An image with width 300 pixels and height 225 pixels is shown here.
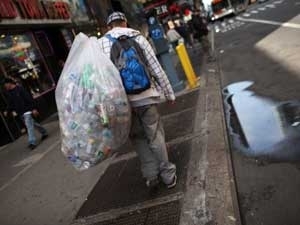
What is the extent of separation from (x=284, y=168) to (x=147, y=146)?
1486 millimetres

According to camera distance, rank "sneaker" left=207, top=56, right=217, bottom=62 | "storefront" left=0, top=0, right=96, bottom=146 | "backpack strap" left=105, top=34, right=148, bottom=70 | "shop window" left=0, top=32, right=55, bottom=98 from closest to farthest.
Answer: "backpack strap" left=105, top=34, right=148, bottom=70 → "storefront" left=0, top=0, right=96, bottom=146 → "shop window" left=0, top=32, right=55, bottom=98 → "sneaker" left=207, top=56, right=217, bottom=62

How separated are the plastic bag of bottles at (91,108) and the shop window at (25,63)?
9.16m

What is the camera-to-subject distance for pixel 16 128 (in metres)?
12.1

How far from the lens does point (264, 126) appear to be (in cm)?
593

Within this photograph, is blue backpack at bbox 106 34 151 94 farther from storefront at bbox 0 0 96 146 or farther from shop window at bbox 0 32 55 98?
shop window at bbox 0 32 55 98

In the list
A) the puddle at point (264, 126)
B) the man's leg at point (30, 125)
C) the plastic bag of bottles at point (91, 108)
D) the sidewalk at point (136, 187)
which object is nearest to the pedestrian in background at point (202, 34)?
the sidewalk at point (136, 187)

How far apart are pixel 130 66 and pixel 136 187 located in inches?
61.8

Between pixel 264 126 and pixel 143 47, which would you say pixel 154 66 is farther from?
pixel 264 126

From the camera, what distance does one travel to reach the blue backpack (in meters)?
4.19

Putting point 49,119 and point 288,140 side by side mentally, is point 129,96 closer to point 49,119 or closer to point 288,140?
point 288,140

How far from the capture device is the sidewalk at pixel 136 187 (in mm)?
4098

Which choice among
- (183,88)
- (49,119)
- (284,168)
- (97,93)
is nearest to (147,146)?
(97,93)

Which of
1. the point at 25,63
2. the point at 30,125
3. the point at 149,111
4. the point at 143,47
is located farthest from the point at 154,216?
the point at 25,63

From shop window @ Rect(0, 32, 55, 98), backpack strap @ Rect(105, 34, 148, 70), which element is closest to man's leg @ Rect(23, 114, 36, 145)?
shop window @ Rect(0, 32, 55, 98)
